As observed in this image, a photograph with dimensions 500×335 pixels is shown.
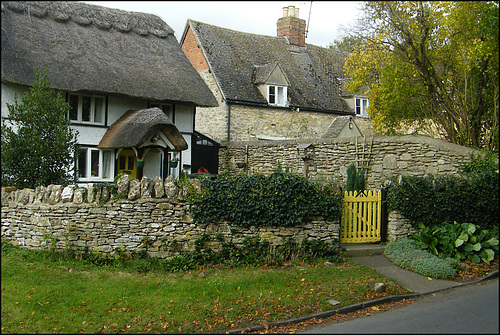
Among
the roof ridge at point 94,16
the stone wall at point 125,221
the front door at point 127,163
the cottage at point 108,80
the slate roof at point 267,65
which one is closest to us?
the stone wall at point 125,221

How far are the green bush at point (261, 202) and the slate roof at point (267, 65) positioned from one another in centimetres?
1392

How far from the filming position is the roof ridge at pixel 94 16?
18984mm

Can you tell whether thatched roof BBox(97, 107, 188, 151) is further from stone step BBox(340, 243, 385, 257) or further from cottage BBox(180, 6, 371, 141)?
stone step BBox(340, 243, 385, 257)

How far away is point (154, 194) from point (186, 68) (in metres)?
12.0

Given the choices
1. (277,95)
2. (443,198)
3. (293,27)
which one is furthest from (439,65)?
(293,27)

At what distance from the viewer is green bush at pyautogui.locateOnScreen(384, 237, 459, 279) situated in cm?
1027

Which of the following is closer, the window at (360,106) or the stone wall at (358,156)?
the stone wall at (358,156)

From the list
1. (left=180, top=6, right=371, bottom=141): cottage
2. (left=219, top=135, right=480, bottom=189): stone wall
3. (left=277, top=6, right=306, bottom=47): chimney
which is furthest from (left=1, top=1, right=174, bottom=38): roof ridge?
(left=277, top=6, right=306, bottom=47): chimney

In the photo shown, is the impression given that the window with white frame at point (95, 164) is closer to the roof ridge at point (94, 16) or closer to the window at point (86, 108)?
the window at point (86, 108)

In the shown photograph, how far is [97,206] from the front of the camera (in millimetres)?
10445

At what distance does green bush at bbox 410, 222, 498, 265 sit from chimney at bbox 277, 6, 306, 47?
73.4ft

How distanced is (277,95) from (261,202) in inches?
654

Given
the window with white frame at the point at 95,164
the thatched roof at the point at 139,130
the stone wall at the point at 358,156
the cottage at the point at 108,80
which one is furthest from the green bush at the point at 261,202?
the window with white frame at the point at 95,164

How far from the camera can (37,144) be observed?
12.1 m
